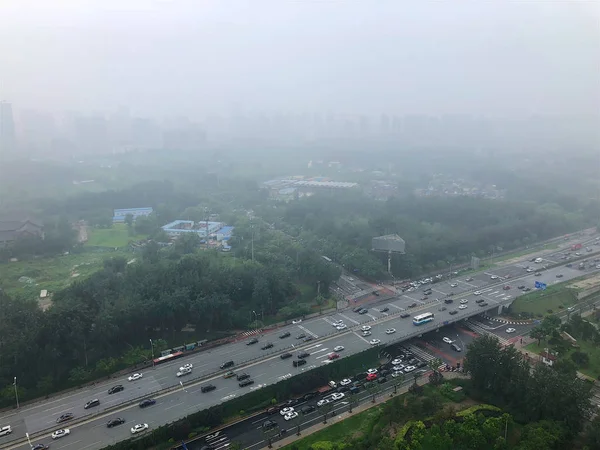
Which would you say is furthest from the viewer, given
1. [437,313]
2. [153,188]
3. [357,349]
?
[153,188]

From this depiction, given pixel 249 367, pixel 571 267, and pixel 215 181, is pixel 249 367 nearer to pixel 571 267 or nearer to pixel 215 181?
pixel 571 267

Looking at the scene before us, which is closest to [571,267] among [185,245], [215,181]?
[185,245]

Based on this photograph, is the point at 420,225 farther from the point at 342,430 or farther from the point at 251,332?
the point at 342,430

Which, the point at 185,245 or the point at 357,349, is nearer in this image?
the point at 357,349

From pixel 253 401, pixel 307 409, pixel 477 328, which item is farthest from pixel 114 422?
pixel 477 328

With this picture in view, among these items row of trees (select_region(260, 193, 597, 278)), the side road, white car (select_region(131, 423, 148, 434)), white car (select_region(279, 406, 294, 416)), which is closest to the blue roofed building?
row of trees (select_region(260, 193, 597, 278))

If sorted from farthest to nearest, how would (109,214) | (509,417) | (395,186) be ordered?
(395,186) → (109,214) → (509,417)

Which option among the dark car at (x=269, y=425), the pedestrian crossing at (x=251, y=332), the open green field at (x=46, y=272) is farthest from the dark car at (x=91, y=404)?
the open green field at (x=46, y=272)
